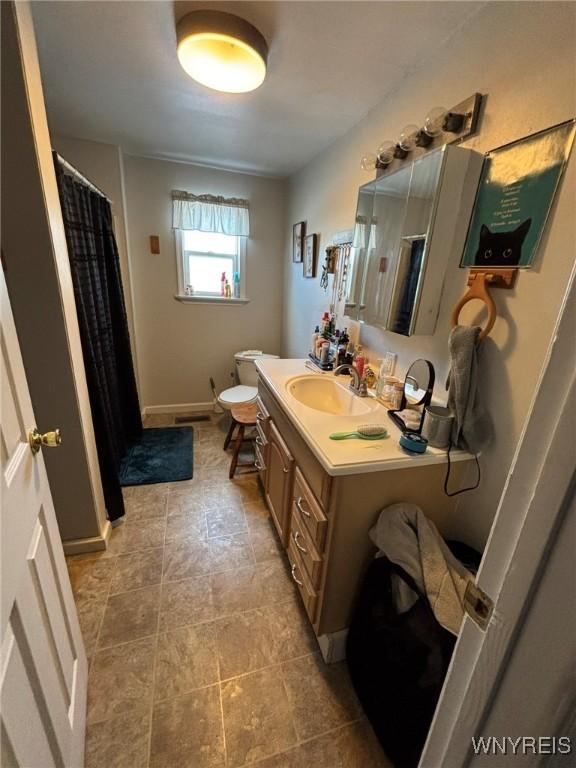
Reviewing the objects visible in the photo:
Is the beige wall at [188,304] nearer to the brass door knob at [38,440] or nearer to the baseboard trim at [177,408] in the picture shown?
the baseboard trim at [177,408]

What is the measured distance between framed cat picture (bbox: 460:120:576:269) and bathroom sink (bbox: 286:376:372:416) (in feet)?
2.61

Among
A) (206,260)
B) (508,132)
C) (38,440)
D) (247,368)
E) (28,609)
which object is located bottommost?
(247,368)

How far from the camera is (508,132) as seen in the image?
0.96 metres

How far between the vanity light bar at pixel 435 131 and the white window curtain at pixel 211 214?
1.68 m

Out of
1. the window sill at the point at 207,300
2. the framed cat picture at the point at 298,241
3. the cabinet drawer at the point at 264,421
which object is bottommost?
the cabinet drawer at the point at 264,421

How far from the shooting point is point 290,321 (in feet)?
9.96

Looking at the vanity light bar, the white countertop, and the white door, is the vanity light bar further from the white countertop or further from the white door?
the white door

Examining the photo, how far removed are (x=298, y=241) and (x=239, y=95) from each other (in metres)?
1.14

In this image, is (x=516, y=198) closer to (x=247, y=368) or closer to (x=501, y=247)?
(x=501, y=247)

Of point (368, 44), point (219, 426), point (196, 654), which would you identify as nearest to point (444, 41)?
point (368, 44)

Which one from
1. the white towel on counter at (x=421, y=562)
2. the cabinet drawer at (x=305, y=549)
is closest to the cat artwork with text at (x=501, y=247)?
the white towel on counter at (x=421, y=562)

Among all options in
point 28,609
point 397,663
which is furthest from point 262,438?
point 28,609

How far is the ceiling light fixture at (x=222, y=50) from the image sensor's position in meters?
1.09

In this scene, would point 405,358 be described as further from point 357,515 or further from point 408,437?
point 357,515
